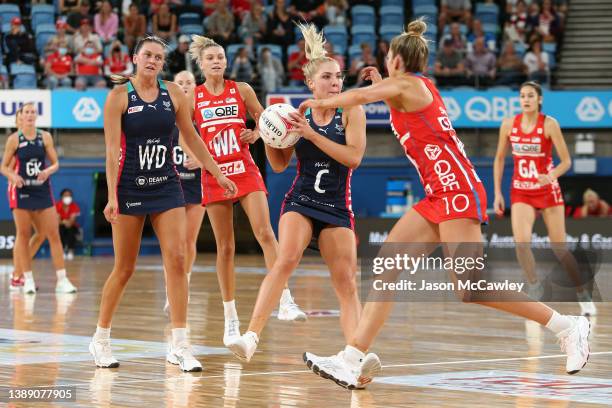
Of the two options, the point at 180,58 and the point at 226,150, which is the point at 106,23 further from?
the point at 226,150

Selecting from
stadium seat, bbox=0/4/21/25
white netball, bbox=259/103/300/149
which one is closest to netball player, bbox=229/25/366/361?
white netball, bbox=259/103/300/149

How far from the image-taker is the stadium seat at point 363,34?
993 inches

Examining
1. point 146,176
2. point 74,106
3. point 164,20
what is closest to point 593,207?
point 164,20

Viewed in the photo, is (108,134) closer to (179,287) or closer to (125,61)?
(179,287)

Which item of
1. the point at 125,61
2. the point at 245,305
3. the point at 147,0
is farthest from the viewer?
the point at 147,0

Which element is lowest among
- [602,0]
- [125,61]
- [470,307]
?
[470,307]

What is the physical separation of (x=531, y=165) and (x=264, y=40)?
12.9m

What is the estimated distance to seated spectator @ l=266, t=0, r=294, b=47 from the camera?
2502 cm

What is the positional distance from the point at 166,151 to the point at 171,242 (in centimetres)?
65

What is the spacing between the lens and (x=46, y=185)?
1532cm

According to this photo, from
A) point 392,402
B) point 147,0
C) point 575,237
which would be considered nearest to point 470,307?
point 392,402

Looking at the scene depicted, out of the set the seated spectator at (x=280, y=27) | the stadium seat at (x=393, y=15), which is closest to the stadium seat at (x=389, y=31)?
the stadium seat at (x=393, y=15)

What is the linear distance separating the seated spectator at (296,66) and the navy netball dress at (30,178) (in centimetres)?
899

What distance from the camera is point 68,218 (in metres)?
23.7
